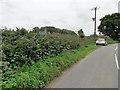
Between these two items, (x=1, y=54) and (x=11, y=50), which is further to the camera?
(x=11, y=50)

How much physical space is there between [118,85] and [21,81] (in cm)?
364

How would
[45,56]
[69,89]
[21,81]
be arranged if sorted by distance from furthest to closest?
[45,56] → [69,89] → [21,81]

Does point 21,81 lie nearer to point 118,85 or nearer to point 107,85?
point 107,85

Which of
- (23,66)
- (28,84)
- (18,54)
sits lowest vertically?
(28,84)

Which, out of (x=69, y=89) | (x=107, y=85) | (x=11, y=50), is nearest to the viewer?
(x=69, y=89)

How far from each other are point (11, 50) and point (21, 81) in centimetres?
164

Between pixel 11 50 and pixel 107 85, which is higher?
pixel 11 50

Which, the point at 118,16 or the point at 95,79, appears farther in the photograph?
the point at 118,16

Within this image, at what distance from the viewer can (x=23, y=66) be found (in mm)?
4422

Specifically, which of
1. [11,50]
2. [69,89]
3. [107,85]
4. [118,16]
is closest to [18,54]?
[11,50]

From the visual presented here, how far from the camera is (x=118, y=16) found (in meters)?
41.1

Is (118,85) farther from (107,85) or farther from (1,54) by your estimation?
(1,54)

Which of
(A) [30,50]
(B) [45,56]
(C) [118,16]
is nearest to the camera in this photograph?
(A) [30,50]

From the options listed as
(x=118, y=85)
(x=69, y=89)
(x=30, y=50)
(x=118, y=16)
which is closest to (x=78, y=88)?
(x=69, y=89)
